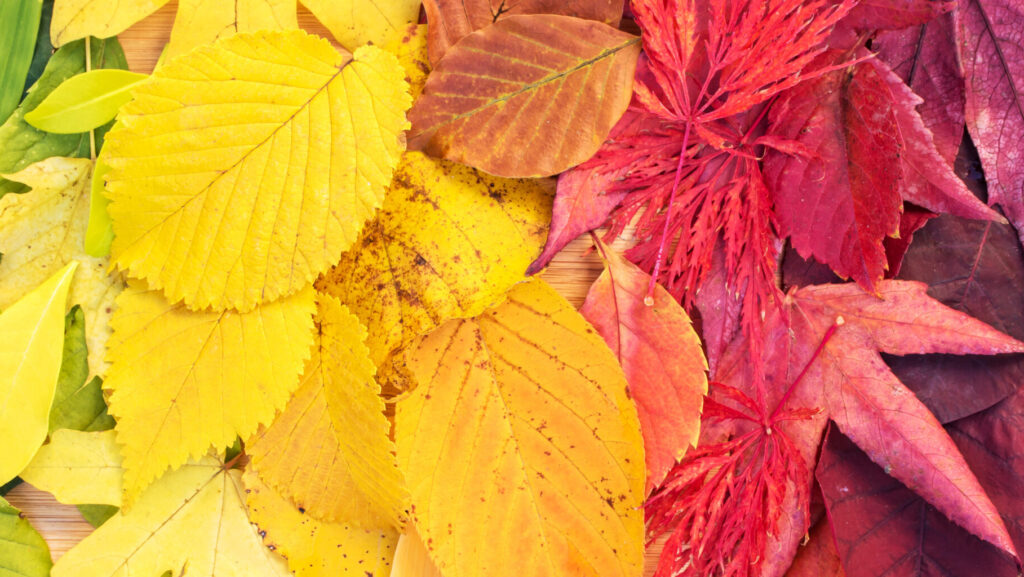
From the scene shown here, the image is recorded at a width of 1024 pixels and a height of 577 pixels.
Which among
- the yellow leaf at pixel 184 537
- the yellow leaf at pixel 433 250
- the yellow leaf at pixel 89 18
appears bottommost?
the yellow leaf at pixel 184 537

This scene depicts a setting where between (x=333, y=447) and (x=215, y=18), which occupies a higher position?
(x=215, y=18)

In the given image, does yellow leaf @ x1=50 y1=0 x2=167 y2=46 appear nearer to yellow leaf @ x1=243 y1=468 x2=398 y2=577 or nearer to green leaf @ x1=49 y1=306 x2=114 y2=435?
green leaf @ x1=49 y1=306 x2=114 y2=435

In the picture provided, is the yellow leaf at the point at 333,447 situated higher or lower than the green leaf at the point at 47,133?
lower

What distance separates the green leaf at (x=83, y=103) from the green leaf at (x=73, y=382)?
0.40ft

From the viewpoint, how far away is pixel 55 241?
0.42 metres

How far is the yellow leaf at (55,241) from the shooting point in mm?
416

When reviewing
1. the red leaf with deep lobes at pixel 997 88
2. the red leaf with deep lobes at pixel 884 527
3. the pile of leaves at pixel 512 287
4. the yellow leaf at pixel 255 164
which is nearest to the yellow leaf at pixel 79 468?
the pile of leaves at pixel 512 287

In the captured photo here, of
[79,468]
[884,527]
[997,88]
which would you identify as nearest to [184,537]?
[79,468]

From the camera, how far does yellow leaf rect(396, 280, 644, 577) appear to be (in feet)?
1.30

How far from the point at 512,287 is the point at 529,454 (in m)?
0.11

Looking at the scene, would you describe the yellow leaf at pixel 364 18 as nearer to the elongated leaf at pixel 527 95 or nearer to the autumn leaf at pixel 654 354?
the elongated leaf at pixel 527 95

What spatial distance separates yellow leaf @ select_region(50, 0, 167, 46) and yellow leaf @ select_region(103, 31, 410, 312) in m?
0.08

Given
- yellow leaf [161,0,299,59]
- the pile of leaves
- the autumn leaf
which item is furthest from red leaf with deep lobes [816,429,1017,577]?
yellow leaf [161,0,299,59]

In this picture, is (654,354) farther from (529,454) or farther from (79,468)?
(79,468)
